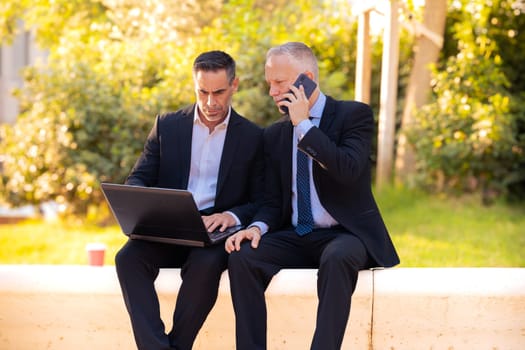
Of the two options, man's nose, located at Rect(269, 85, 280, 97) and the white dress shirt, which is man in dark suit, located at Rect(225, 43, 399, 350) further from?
the white dress shirt

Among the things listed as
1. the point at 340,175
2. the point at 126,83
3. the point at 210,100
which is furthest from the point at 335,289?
the point at 126,83

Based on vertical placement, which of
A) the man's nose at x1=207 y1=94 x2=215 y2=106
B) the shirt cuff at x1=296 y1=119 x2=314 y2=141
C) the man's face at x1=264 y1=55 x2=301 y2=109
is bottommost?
the shirt cuff at x1=296 y1=119 x2=314 y2=141

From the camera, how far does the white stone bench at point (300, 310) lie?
3.41 metres

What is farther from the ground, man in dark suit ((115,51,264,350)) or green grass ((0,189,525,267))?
man in dark suit ((115,51,264,350))

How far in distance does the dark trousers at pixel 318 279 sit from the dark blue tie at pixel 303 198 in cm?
7

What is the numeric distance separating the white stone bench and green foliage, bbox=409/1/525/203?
386 cm

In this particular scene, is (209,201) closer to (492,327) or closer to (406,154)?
(492,327)

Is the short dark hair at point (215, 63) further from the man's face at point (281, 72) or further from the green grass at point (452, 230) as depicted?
the green grass at point (452, 230)

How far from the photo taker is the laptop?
318cm

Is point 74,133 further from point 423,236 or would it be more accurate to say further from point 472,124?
point 472,124

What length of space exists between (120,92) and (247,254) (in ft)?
15.3

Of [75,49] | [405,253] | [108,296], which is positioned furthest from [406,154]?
[108,296]

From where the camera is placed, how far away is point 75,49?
27.0 feet

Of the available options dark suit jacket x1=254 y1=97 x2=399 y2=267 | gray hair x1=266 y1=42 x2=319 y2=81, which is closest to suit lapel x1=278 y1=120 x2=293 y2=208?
dark suit jacket x1=254 y1=97 x2=399 y2=267
